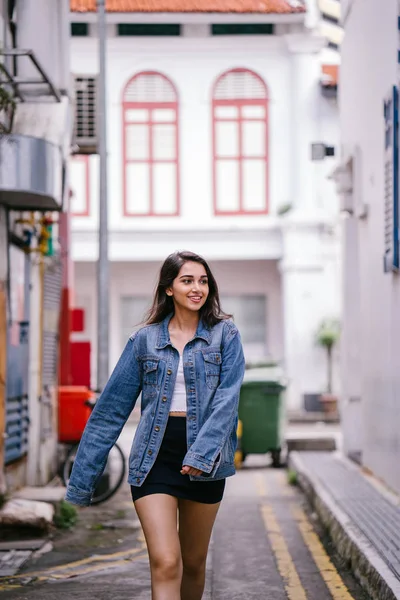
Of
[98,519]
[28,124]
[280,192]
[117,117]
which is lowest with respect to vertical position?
[98,519]

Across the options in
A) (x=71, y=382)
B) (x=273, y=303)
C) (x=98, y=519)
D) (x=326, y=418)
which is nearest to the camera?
(x=98, y=519)

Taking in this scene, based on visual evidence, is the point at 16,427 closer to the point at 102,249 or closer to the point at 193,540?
the point at 102,249

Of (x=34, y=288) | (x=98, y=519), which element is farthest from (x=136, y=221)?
(x=98, y=519)

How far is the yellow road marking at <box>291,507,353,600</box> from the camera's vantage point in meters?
7.89

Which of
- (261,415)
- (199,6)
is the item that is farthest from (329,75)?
(261,415)

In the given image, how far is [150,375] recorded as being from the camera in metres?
5.52

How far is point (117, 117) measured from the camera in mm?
29953

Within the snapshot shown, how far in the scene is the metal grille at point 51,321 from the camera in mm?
14320

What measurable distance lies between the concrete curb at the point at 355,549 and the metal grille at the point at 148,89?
1907cm

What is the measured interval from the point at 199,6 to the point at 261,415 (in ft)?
50.8

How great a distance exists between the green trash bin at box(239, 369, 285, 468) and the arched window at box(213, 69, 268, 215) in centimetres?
1332

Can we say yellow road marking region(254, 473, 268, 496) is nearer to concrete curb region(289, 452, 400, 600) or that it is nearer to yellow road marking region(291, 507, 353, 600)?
concrete curb region(289, 452, 400, 600)

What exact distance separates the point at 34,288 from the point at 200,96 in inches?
690

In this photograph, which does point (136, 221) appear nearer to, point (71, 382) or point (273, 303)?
point (273, 303)
